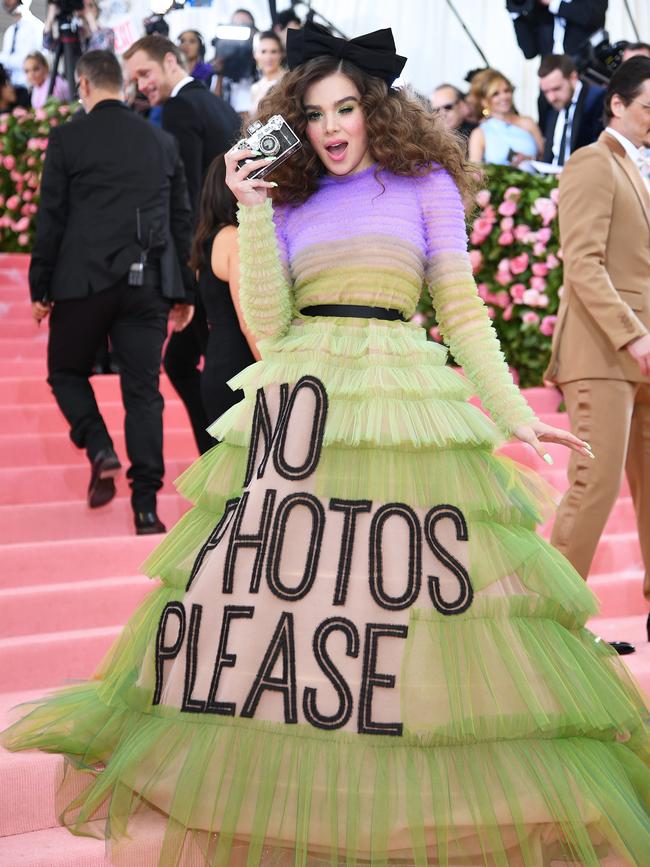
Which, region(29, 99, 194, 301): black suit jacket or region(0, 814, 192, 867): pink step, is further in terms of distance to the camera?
region(29, 99, 194, 301): black suit jacket

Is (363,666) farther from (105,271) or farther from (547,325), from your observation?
(547,325)

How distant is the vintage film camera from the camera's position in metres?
2.50

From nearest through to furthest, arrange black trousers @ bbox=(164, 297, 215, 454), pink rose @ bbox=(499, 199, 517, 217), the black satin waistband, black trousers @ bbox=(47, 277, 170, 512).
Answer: the black satin waistband < black trousers @ bbox=(47, 277, 170, 512) < black trousers @ bbox=(164, 297, 215, 454) < pink rose @ bbox=(499, 199, 517, 217)

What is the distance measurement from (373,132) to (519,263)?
369cm

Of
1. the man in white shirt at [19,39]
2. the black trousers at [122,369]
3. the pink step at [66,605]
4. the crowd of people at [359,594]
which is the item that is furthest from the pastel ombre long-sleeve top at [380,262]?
the man in white shirt at [19,39]

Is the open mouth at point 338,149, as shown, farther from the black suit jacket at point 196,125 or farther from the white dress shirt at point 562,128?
the white dress shirt at point 562,128

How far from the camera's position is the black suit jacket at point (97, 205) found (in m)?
4.55

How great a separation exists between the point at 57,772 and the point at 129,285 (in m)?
2.47

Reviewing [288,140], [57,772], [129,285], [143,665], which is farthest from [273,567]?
[129,285]

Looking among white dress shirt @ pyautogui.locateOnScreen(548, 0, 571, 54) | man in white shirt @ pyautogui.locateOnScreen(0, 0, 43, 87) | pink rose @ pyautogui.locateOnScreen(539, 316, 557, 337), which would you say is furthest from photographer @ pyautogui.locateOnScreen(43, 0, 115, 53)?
pink rose @ pyautogui.locateOnScreen(539, 316, 557, 337)

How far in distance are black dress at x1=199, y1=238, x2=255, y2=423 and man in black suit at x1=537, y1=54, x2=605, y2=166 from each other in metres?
3.95

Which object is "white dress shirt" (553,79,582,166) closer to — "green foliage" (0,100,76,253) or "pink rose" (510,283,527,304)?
"pink rose" (510,283,527,304)

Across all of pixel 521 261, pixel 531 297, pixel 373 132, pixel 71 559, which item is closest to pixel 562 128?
pixel 521 261

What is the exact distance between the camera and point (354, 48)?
2658mm
